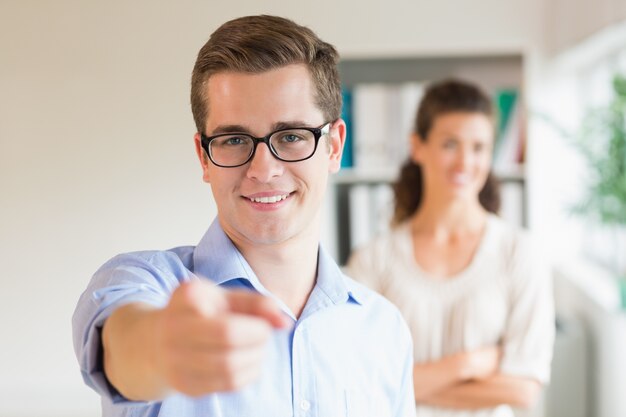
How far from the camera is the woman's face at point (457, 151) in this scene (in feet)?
4.54

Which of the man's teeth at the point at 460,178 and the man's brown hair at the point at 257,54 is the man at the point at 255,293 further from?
the man's teeth at the point at 460,178

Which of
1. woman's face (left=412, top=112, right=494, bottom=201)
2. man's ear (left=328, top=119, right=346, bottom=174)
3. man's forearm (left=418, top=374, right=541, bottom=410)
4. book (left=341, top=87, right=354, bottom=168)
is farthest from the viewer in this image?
book (left=341, top=87, right=354, bottom=168)

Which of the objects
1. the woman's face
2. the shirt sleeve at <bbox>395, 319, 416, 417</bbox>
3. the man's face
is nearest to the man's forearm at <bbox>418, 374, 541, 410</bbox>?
the woman's face

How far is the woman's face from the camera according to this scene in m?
1.38

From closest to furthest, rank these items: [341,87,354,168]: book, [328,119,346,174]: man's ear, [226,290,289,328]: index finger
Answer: [226,290,289,328]: index finger
[328,119,346,174]: man's ear
[341,87,354,168]: book

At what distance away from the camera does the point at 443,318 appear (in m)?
1.30

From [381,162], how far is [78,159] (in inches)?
75.0

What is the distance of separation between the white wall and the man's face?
117 millimetres

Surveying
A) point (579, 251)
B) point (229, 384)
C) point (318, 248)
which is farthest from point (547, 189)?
point (229, 384)

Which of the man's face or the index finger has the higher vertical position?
the man's face

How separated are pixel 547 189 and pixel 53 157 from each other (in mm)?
2144

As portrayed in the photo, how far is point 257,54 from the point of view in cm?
55

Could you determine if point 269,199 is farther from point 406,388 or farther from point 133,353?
point 406,388

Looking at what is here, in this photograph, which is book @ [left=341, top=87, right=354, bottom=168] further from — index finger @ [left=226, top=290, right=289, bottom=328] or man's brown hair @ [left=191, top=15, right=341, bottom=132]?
index finger @ [left=226, top=290, right=289, bottom=328]
